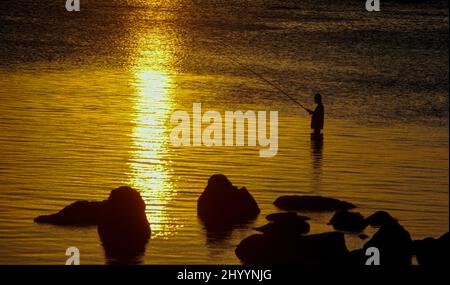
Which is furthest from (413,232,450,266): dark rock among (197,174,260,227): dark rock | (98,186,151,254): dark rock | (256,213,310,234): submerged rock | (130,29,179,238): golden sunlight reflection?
(98,186,151,254): dark rock

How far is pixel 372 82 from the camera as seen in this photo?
5444 cm

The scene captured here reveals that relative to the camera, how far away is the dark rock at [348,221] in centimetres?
2445

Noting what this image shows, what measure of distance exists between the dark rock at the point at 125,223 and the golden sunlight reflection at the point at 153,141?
64 centimetres

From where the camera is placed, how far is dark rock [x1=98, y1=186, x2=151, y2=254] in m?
23.2

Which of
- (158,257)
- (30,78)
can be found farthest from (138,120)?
(158,257)

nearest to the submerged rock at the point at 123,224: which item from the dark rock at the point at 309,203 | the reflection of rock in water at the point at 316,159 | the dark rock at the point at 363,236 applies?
the dark rock at the point at 309,203

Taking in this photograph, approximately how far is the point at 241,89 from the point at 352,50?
75.9 feet

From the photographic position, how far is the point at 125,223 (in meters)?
23.5

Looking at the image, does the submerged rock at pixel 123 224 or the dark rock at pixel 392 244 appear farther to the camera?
the submerged rock at pixel 123 224

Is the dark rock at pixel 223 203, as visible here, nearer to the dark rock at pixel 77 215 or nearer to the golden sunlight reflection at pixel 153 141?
the golden sunlight reflection at pixel 153 141

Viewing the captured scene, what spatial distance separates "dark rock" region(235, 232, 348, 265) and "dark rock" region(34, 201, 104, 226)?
3.61 meters

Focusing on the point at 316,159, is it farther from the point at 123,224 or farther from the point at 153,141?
the point at 123,224

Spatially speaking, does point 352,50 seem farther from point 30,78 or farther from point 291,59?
point 30,78

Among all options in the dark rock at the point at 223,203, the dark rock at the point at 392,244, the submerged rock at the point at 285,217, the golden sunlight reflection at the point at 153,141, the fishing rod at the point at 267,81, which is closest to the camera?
the dark rock at the point at 392,244
